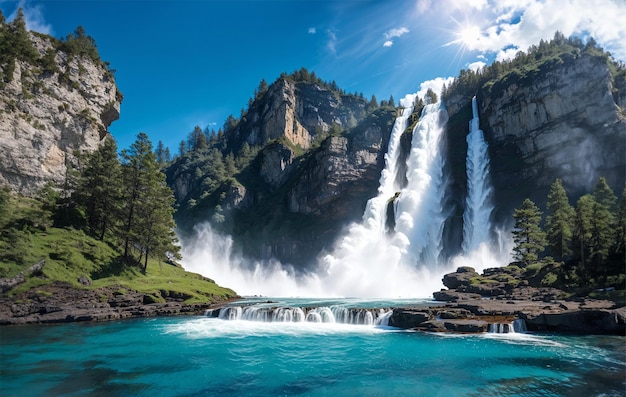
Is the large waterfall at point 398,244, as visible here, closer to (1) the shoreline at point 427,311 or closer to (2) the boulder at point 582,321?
(1) the shoreline at point 427,311

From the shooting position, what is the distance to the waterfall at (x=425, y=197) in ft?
213

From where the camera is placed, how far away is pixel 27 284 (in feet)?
93.8

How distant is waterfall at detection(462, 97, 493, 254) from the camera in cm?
6038

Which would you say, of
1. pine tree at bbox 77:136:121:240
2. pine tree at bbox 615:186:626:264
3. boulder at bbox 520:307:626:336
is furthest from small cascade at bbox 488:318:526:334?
pine tree at bbox 77:136:121:240

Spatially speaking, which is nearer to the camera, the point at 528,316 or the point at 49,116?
the point at 528,316

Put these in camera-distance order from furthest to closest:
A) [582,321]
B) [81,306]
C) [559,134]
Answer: [559,134] < [81,306] < [582,321]

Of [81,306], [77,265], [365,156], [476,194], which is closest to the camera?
[81,306]

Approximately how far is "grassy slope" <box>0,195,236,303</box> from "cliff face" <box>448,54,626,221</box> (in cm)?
5485

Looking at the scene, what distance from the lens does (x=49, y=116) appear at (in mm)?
49594

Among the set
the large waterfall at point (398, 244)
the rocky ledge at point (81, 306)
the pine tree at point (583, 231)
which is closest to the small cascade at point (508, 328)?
the pine tree at point (583, 231)

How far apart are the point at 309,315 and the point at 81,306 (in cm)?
1972

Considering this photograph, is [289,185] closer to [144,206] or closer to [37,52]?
[144,206]

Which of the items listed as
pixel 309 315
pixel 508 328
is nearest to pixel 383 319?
pixel 309 315

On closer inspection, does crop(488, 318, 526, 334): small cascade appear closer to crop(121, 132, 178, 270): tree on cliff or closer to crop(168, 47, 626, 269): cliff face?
crop(121, 132, 178, 270): tree on cliff
